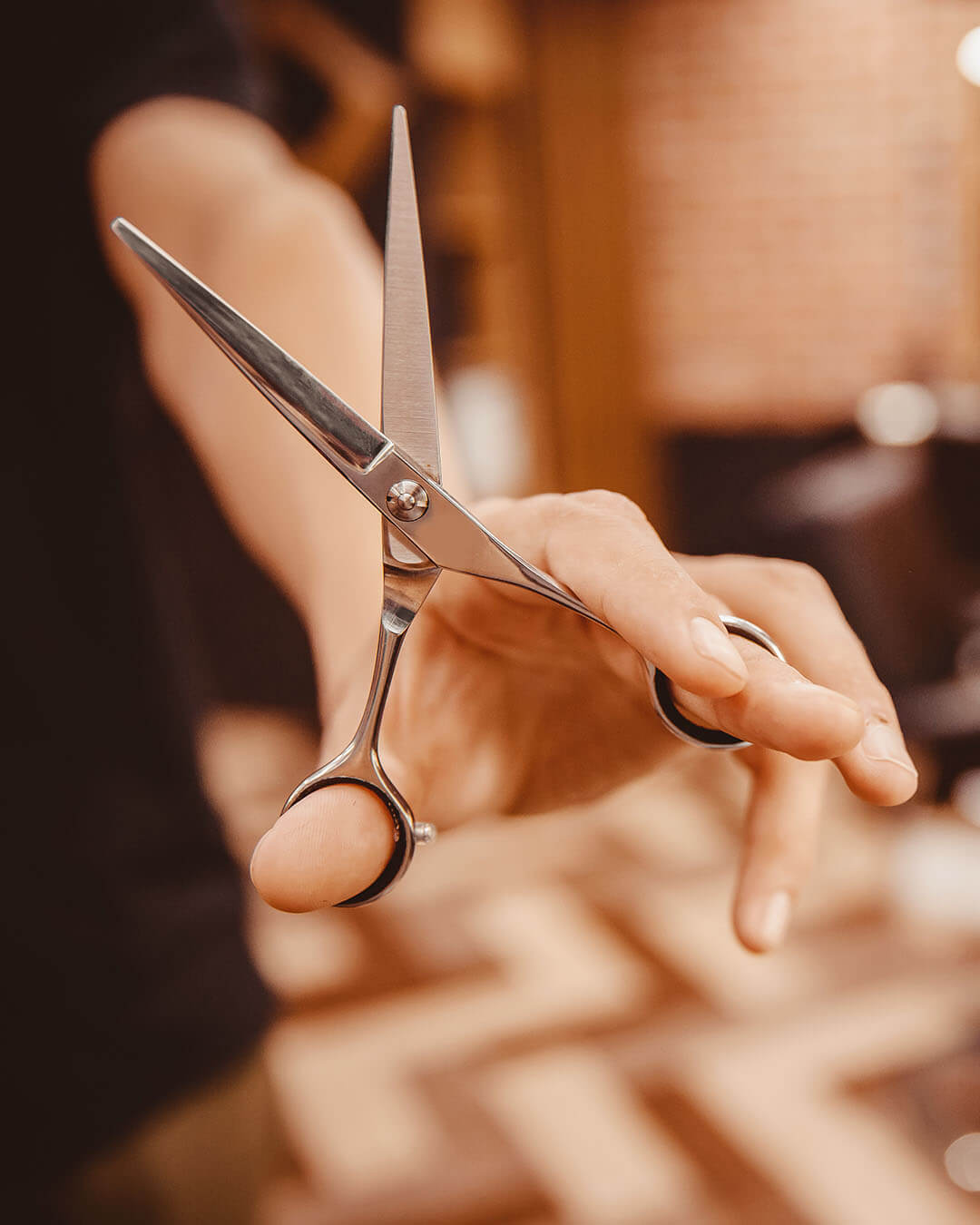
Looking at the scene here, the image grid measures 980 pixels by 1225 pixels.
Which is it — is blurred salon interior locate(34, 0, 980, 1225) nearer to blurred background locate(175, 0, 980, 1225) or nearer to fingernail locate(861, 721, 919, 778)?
blurred background locate(175, 0, 980, 1225)

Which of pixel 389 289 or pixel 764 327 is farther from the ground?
pixel 389 289

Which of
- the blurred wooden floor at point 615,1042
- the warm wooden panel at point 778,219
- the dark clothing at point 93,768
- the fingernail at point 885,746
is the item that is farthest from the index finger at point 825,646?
the warm wooden panel at point 778,219

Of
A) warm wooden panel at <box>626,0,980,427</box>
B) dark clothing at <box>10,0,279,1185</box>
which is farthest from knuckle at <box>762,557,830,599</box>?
Result: warm wooden panel at <box>626,0,980,427</box>

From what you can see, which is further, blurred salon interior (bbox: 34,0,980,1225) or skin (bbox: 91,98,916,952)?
blurred salon interior (bbox: 34,0,980,1225)

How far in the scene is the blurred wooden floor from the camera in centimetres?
123

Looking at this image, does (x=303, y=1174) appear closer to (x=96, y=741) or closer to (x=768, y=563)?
(x=96, y=741)

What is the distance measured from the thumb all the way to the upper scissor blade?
0.08 meters

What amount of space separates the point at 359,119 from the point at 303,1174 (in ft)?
6.15

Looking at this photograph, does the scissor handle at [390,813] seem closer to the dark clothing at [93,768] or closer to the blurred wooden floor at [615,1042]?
the dark clothing at [93,768]

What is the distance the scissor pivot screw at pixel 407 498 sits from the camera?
0.79 ft

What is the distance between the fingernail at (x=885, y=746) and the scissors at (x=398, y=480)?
0.02 m

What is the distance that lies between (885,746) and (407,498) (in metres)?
0.11

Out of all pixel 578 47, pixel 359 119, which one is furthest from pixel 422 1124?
pixel 578 47

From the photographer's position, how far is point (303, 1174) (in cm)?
128
